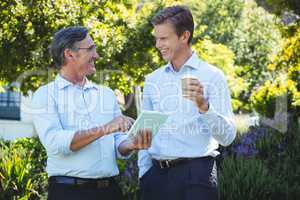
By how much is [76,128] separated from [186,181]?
30.0 inches

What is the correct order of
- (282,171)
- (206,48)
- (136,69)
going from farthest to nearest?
(206,48)
(136,69)
(282,171)

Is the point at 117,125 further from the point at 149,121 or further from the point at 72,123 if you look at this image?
the point at 72,123

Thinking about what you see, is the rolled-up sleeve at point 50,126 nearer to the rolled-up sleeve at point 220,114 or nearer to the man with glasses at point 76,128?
the man with glasses at point 76,128

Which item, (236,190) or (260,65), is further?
(260,65)

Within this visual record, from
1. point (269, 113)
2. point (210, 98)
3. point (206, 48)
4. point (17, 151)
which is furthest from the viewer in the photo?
point (269, 113)

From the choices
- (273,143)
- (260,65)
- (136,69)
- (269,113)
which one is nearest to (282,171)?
(273,143)

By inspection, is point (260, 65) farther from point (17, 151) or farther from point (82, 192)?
point (82, 192)

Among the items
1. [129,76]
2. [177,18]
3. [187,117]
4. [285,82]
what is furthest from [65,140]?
[285,82]

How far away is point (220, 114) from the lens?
3.47 meters

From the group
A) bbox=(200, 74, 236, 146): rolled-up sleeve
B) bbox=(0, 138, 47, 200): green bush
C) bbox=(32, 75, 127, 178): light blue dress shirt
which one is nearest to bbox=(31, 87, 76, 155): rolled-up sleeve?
bbox=(32, 75, 127, 178): light blue dress shirt

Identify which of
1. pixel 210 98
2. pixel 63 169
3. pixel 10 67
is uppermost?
pixel 10 67

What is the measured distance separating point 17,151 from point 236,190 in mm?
2900

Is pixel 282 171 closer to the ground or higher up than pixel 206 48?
closer to the ground

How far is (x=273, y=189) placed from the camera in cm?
571
